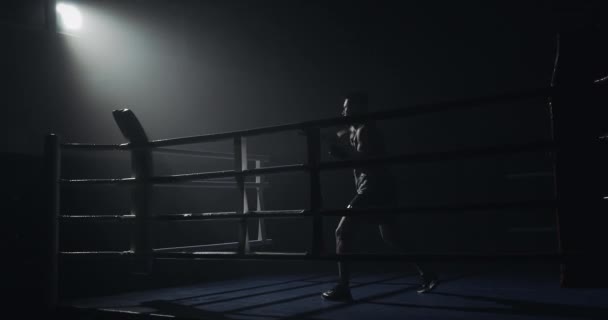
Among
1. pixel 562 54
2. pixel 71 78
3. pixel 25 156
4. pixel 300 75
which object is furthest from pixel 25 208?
pixel 562 54

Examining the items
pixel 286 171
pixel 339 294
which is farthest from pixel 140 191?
pixel 339 294

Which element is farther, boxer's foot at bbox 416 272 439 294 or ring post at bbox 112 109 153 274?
boxer's foot at bbox 416 272 439 294

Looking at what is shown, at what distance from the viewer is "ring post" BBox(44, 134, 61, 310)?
140 inches

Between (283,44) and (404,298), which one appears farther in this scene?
(283,44)

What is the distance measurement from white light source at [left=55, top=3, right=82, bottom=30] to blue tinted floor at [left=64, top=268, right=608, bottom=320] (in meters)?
3.96

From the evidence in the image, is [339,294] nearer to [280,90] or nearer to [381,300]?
[381,300]

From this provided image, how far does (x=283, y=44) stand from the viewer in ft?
22.1

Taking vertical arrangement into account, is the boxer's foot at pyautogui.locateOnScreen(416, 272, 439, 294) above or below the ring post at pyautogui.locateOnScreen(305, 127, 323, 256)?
below

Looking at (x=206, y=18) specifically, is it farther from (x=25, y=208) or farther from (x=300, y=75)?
(x=25, y=208)

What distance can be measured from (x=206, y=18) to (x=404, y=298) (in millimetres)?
4769

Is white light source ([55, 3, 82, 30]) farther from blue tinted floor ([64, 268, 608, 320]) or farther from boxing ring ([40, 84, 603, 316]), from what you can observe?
blue tinted floor ([64, 268, 608, 320])

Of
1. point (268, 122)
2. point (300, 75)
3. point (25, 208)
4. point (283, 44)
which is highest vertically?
point (283, 44)

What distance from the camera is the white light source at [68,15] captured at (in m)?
6.83

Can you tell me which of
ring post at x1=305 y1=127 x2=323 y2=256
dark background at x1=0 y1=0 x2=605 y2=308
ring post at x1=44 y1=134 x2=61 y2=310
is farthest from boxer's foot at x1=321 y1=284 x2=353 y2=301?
dark background at x1=0 y1=0 x2=605 y2=308
